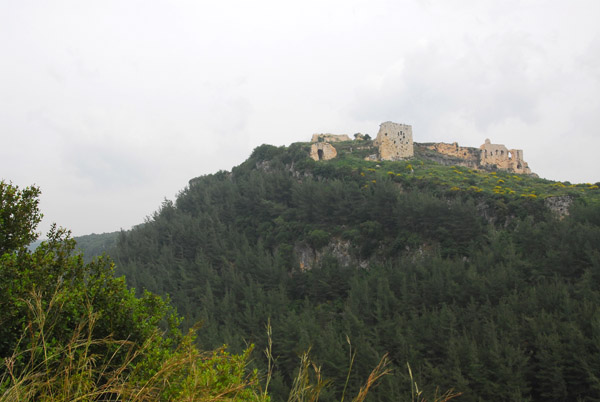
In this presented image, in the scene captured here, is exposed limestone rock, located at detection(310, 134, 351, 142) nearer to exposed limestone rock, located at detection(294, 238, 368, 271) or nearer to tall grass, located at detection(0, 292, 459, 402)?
exposed limestone rock, located at detection(294, 238, 368, 271)

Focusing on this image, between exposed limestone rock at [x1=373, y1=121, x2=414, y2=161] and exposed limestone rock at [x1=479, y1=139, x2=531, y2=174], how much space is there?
1103 cm

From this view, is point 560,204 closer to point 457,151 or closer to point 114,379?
point 457,151

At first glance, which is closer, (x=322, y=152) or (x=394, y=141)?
(x=394, y=141)

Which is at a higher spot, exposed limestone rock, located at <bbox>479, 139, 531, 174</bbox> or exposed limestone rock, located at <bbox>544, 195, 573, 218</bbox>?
exposed limestone rock, located at <bbox>479, 139, 531, 174</bbox>

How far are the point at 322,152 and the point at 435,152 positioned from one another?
16755 millimetres

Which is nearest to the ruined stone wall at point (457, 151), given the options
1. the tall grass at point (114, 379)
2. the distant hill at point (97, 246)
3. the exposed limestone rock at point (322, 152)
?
the exposed limestone rock at point (322, 152)

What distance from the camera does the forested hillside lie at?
19.5m

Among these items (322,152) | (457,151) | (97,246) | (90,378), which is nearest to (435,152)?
(457,151)

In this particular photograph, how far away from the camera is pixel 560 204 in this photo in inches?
1275

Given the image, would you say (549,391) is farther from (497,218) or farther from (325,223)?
(325,223)

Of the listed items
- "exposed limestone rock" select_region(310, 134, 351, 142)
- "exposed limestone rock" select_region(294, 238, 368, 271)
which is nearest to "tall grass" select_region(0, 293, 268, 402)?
"exposed limestone rock" select_region(294, 238, 368, 271)

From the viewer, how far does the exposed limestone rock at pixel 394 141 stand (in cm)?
5209

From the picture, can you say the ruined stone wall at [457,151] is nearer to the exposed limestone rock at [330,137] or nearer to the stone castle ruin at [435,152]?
the stone castle ruin at [435,152]

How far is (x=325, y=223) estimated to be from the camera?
43.5 m
